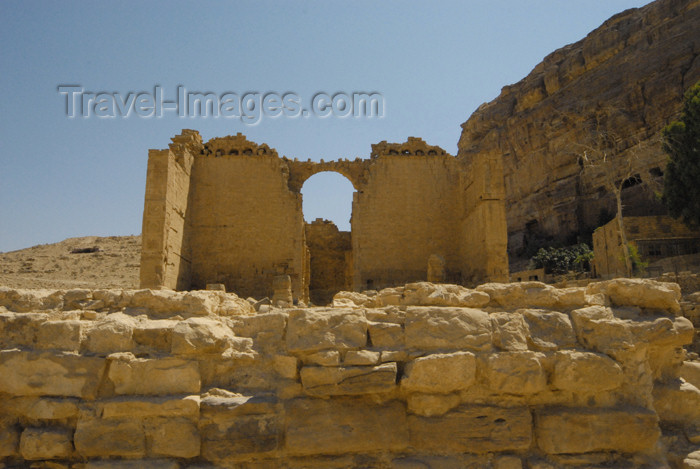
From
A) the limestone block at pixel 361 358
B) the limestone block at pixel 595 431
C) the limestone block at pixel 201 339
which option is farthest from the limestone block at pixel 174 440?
the limestone block at pixel 595 431

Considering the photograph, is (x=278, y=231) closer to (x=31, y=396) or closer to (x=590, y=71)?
(x=31, y=396)

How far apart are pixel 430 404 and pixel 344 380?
1.84 feet

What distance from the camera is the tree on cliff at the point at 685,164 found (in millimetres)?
21391

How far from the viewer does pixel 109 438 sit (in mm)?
2764

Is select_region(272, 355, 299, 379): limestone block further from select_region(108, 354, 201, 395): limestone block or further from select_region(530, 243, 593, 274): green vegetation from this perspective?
select_region(530, 243, 593, 274): green vegetation

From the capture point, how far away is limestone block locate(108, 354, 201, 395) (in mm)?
2895

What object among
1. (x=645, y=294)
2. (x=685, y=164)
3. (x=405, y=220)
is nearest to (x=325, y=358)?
(x=645, y=294)

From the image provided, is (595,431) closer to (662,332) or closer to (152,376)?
(662,332)

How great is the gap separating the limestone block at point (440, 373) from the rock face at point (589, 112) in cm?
2515

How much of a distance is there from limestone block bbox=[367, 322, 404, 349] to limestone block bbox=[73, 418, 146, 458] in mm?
1524

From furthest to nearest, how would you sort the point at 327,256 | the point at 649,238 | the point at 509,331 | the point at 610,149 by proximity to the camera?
the point at 610,149 → the point at 649,238 → the point at 327,256 → the point at 509,331

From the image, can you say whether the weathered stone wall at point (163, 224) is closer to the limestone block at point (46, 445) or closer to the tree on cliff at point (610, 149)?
the limestone block at point (46, 445)

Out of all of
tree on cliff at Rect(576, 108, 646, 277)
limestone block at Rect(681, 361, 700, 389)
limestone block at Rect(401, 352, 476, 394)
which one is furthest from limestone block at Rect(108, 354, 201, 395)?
tree on cliff at Rect(576, 108, 646, 277)

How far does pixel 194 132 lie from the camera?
1209 centimetres
